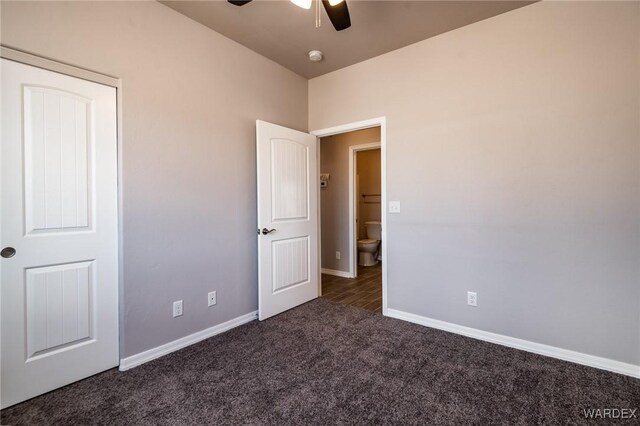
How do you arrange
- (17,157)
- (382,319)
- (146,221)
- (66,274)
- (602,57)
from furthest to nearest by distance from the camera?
(382,319), (146,221), (602,57), (66,274), (17,157)

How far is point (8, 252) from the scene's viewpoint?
166 centimetres

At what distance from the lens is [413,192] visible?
2855 millimetres

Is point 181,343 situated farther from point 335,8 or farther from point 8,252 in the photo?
point 335,8

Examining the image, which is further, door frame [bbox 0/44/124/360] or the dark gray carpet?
door frame [bbox 0/44/124/360]

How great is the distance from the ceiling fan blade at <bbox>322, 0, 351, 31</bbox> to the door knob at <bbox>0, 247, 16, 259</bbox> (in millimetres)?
2297

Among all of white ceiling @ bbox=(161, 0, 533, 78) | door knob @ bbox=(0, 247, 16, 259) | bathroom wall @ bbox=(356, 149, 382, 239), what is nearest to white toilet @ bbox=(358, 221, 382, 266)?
bathroom wall @ bbox=(356, 149, 382, 239)

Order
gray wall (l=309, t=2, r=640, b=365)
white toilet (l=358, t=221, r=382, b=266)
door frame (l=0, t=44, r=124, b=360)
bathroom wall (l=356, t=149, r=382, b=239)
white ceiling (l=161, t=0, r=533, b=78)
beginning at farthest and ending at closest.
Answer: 1. bathroom wall (l=356, t=149, r=382, b=239)
2. white toilet (l=358, t=221, r=382, b=266)
3. white ceiling (l=161, t=0, r=533, b=78)
4. gray wall (l=309, t=2, r=640, b=365)
5. door frame (l=0, t=44, r=124, b=360)

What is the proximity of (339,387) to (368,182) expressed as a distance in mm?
4926

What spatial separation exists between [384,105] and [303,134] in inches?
37.0

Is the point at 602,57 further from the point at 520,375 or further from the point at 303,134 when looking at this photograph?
the point at 303,134

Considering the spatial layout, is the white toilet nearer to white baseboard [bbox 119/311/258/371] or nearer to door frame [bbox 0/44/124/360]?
white baseboard [bbox 119/311/258/371]

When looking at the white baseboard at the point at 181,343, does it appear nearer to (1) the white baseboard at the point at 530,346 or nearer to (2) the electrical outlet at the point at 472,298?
(1) the white baseboard at the point at 530,346

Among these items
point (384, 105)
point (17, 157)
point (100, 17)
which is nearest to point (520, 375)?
point (384, 105)

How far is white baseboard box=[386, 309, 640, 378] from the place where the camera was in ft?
6.54
